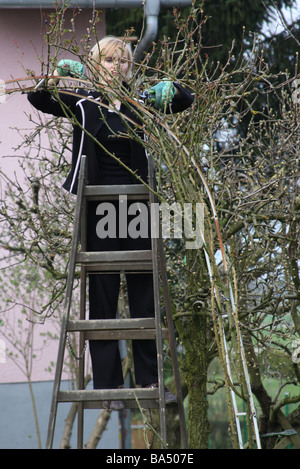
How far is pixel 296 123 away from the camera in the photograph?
504cm

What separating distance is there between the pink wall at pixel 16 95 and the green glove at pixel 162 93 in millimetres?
4192

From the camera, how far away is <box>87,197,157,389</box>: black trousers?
3.60m

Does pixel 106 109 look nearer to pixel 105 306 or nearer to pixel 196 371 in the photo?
pixel 105 306

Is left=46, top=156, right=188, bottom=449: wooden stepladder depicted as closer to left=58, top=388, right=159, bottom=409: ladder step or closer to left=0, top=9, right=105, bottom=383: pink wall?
left=58, top=388, right=159, bottom=409: ladder step

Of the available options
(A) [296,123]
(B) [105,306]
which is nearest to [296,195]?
(A) [296,123]

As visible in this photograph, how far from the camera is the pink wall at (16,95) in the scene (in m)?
7.63

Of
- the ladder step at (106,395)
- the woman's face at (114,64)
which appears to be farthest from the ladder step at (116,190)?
the ladder step at (106,395)

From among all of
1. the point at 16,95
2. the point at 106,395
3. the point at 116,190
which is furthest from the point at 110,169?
the point at 16,95

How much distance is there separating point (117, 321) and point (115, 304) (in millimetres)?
504

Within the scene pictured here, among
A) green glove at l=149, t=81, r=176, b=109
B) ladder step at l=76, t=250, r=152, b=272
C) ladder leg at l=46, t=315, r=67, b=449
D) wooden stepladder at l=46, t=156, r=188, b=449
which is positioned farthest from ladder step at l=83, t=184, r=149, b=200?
ladder leg at l=46, t=315, r=67, b=449

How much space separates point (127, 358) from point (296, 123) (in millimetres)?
3806

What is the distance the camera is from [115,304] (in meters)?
3.75

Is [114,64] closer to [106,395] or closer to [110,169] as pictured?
[110,169]

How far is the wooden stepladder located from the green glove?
0.98 feet
